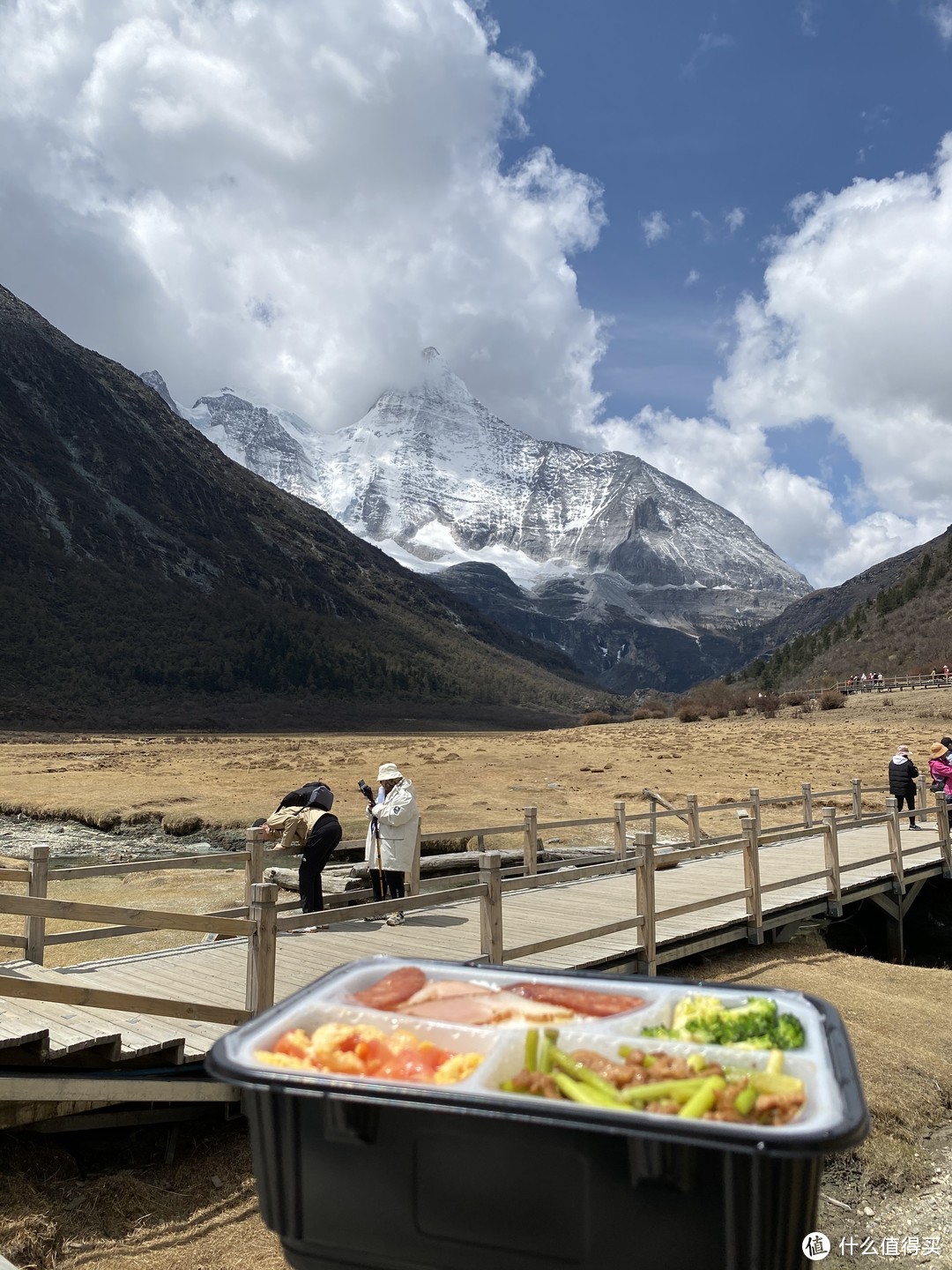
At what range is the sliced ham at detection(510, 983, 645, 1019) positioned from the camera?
270 cm

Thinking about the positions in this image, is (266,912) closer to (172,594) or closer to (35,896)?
(35,896)

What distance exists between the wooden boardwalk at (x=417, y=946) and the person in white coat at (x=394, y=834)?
457 millimetres

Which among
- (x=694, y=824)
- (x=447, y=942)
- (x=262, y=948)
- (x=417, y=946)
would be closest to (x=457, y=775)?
(x=694, y=824)

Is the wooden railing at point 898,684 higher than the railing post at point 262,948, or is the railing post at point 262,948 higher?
the wooden railing at point 898,684

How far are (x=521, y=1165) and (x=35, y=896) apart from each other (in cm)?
645

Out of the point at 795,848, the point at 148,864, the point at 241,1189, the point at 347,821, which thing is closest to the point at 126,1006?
the point at 241,1189

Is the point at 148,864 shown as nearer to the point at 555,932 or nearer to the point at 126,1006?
the point at 126,1006

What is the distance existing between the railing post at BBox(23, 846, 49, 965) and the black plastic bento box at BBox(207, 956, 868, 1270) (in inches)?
222

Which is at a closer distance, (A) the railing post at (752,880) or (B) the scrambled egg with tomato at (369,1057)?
(B) the scrambled egg with tomato at (369,1057)

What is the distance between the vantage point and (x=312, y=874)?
9.10 m

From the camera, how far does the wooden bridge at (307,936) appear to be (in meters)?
5.25

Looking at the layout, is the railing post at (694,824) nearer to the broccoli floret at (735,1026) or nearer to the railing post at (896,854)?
the railing post at (896,854)

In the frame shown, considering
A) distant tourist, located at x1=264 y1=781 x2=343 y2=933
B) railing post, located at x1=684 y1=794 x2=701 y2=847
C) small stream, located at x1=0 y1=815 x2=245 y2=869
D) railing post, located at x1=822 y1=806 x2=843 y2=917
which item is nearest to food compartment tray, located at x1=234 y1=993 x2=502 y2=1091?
distant tourist, located at x1=264 y1=781 x2=343 y2=933

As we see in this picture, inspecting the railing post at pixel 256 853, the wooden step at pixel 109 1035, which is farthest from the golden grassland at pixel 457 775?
the wooden step at pixel 109 1035
